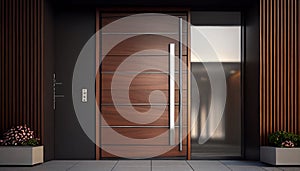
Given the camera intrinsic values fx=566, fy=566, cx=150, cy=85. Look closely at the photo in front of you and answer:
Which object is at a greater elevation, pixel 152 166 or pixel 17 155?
pixel 17 155

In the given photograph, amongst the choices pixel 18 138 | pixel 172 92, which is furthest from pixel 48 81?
pixel 172 92

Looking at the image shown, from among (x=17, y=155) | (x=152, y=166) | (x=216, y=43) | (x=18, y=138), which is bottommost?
(x=152, y=166)

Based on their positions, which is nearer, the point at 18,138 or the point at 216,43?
the point at 18,138

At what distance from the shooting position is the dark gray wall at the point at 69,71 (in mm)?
7711

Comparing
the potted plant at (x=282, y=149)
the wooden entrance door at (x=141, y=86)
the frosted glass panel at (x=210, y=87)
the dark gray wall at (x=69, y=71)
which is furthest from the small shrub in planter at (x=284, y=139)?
the dark gray wall at (x=69, y=71)

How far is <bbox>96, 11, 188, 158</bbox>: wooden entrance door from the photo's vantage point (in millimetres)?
7746

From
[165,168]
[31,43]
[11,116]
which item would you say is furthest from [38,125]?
[165,168]

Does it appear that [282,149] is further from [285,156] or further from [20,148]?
[20,148]

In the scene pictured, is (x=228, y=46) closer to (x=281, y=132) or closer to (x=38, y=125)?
(x=281, y=132)

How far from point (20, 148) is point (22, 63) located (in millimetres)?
1132

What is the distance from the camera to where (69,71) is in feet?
25.5

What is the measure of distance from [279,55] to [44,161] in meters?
3.27

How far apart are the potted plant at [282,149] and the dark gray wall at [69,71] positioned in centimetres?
239

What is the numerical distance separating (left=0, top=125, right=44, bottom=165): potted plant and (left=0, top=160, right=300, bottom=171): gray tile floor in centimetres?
11
